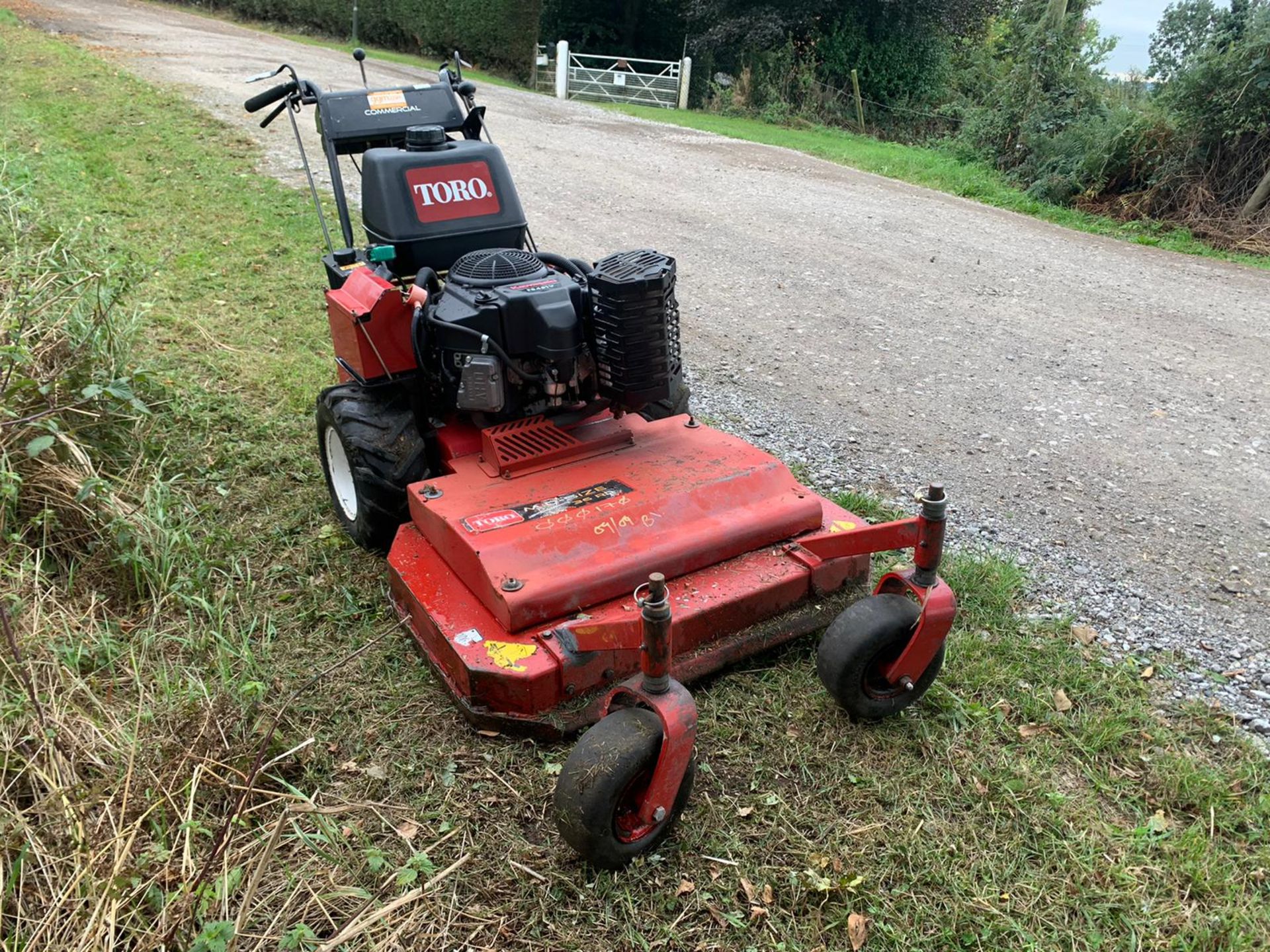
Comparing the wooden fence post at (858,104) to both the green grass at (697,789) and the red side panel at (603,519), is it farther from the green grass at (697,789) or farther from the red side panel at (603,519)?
the red side panel at (603,519)

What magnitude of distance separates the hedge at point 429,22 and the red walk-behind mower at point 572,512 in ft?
61.7

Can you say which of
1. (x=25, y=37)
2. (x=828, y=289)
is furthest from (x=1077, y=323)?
(x=25, y=37)

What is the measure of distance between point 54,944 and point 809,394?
4.36 meters

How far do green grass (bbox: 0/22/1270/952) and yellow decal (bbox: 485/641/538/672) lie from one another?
32cm

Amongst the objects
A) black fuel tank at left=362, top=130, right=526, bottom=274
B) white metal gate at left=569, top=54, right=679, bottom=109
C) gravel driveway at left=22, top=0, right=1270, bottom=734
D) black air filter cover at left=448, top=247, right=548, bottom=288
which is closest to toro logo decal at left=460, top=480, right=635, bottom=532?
black air filter cover at left=448, top=247, right=548, bottom=288

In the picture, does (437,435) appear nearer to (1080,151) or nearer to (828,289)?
(828,289)

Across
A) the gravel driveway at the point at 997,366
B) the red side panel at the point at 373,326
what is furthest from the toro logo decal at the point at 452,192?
the gravel driveway at the point at 997,366

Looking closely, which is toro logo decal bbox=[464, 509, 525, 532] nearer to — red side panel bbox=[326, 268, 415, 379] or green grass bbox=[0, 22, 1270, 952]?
green grass bbox=[0, 22, 1270, 952]

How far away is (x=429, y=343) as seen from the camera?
344 centimetres

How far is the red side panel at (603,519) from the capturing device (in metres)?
2.85

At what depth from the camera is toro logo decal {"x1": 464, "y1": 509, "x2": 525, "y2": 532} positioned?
2.97 meters

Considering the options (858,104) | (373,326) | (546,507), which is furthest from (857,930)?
(858,104)

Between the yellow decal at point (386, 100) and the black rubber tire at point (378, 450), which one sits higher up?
the yellow decal at point (386, 100)

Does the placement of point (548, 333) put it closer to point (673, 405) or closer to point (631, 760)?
point (673, 405)
